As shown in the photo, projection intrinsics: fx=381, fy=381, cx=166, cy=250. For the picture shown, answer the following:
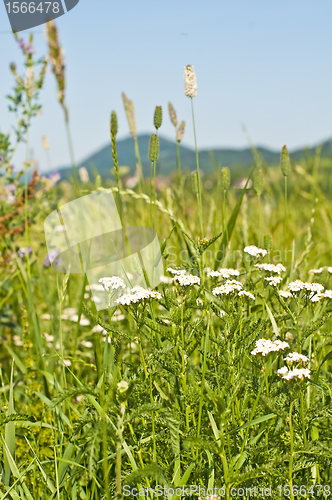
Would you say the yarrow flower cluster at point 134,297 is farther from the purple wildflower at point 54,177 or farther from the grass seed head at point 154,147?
the purple wildflower at point 54,177

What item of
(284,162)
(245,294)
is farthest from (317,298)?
(284,162)

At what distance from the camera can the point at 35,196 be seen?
7.61 feet

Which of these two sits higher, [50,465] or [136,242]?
[136,242]

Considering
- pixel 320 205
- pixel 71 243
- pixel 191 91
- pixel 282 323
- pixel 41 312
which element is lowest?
pixel 41 312

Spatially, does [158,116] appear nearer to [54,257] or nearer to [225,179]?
[225,179]

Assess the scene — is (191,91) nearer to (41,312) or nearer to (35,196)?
(35,196)

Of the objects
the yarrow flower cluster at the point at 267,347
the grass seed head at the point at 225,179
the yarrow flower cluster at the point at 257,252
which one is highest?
the grass seed head at the point at 225,179

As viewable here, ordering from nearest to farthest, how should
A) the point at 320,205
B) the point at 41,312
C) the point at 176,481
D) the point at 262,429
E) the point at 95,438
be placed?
the point at 95,438 → the point at 176,481 → the point at 262,429 → the point at 41,312 → the point at 320,205

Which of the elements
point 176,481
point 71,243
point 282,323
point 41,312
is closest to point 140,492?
point 176,481

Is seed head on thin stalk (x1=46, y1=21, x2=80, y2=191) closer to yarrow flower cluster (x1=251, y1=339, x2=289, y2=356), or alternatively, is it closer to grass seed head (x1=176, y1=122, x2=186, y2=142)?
yarrow flower cluster (x1=251, y1=339, x2=289, y2=356)

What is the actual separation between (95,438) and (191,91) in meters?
1.16

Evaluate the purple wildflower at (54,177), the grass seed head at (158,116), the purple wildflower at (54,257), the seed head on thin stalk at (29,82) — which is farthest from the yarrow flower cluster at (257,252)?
the purple wildflower at (54,177)

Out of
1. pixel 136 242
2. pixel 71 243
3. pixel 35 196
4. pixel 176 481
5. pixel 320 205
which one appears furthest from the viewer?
pixel 320 205

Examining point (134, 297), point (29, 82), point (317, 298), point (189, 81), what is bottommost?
point (317, 298)
